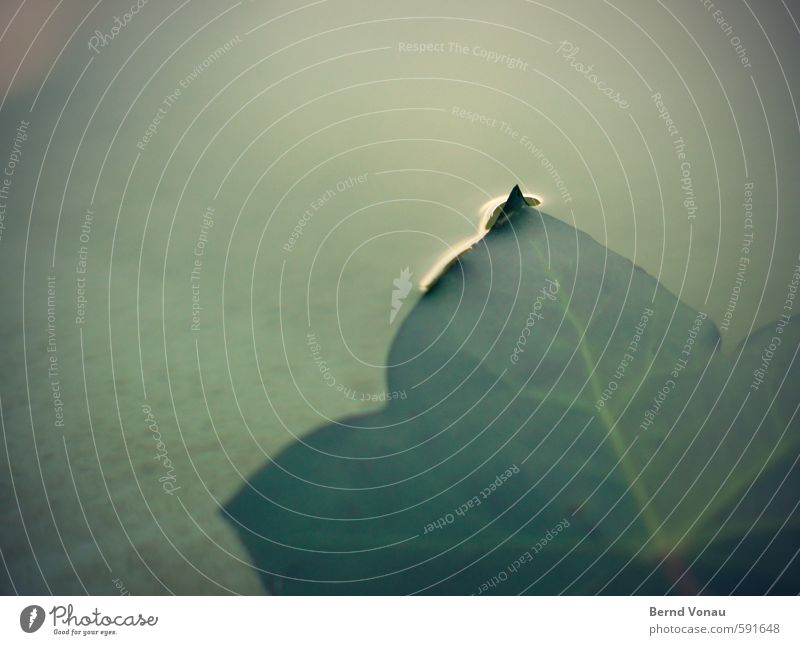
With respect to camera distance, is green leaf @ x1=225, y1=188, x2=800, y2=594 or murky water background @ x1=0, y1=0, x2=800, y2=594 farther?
murky water background @ x1=0, y1=0, x2=800, y2=594

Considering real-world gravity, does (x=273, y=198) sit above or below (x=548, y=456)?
A: above

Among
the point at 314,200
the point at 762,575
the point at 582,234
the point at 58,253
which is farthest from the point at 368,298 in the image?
the point at 762,575

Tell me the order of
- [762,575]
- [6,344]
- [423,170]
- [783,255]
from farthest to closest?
[423,170]
[783,255]
[6,344]
[762,575]

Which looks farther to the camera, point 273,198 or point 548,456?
point 273,198

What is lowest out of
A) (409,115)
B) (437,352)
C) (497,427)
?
(497,427)

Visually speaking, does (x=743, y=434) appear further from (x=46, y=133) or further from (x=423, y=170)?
(x=46, y=133)
